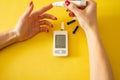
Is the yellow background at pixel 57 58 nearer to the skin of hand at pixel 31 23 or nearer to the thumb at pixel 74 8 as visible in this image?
the skin of hand at pixel 31 23

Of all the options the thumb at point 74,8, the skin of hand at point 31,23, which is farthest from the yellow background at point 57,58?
the thumb at point 74,8

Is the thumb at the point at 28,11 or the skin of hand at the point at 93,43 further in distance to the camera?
the thumb at the point at 28,11

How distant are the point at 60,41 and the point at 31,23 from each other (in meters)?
0.21

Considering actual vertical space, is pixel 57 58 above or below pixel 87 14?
below

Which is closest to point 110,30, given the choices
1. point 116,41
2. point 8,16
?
point 116,41

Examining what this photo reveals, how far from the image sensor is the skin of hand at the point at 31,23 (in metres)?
1.26

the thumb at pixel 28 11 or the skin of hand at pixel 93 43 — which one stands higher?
the thumb at pixel 28 11

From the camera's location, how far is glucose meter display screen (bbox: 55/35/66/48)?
1.24 meters

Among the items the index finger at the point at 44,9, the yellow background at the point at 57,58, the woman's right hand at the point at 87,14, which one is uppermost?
the index finger at the point at 44,9

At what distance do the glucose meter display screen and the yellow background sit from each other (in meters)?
0.04

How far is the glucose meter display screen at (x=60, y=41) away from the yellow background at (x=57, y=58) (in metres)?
0.04

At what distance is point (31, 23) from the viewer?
1.30 m

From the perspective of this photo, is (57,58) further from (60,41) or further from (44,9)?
(44,9)

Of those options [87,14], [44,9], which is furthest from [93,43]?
[44,9]
